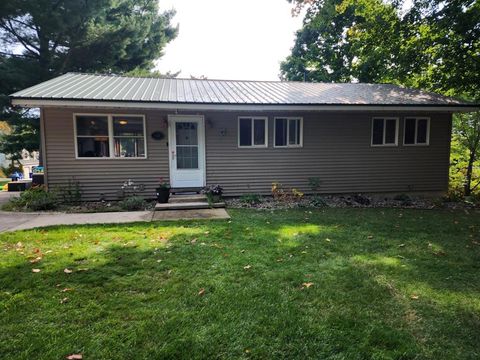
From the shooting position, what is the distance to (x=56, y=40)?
14102mm

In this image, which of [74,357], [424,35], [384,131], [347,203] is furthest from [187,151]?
[424,35]

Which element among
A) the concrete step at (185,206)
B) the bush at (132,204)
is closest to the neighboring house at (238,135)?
the bush at (132,204)

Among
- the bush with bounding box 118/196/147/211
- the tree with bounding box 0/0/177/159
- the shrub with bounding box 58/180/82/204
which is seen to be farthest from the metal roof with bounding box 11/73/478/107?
the tree with bounding box 0/0/177/159

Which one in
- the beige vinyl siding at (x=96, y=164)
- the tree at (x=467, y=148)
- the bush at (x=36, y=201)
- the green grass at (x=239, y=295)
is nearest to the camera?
the green grass at (x=239, y=295)

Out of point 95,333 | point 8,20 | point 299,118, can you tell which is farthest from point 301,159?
point 8,20

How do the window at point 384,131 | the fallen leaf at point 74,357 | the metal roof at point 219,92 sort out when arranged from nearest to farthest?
1. the fallen leaf at point 74,357
2. the metal roof at point 219,92
3. the window at point 384,131

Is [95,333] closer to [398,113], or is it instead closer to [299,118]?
[299,118]

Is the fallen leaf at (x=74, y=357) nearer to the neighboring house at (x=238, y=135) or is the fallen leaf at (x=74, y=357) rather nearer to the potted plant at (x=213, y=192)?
the potted plant at (x=213, y=192)

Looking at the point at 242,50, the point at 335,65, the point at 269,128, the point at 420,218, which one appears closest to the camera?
the point at 420,218

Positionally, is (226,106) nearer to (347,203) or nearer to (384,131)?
(347,203)

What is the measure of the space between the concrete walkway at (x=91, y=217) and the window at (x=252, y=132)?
9.27 feet

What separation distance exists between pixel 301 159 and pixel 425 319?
6.99 m

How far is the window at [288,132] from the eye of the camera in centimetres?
920

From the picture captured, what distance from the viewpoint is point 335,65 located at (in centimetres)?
2234
